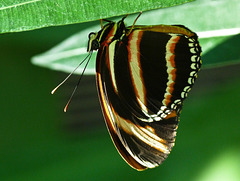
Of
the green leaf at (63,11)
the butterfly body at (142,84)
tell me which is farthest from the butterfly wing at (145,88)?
the green leaf at (63,11)

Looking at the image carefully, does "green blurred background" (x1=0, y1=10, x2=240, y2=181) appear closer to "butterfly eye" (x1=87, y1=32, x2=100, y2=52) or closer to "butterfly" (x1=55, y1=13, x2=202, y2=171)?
"butterfly" (x1=55, y1=13, x2=202, y2=171)

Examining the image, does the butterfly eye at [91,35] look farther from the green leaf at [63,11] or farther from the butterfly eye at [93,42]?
the green leaf at [63,11]

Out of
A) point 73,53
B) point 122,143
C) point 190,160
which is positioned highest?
point 73,53

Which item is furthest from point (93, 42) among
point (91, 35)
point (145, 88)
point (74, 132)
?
point (74, 132)

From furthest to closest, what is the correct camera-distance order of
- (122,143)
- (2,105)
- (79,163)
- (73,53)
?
(2,105)
(79,163)
(73,53)
(122,143)

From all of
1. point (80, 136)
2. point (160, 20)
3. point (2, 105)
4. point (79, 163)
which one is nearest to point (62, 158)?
point (79, 163)

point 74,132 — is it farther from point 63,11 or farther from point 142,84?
point 63,11

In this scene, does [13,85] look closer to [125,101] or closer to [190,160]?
[190,160]

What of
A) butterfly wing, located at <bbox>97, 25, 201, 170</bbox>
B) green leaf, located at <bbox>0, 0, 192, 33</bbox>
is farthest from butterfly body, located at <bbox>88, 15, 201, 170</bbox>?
green leaf, located at <bbox>0, 0, 192, 33</bbox>
